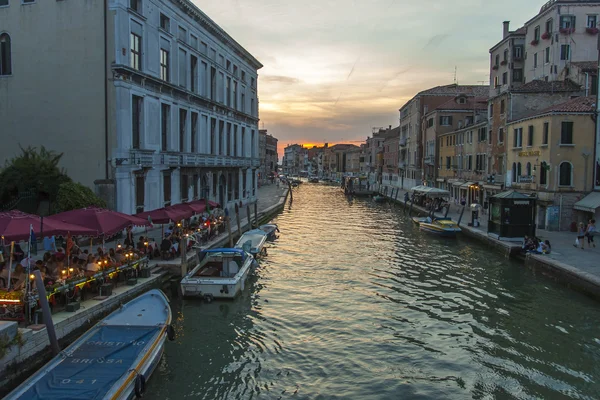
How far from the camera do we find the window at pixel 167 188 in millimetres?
28750

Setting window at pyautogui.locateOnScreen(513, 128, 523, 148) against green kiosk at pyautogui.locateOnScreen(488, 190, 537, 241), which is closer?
green kiosk at pyautogui.locateOnScreen(488, 190, 537, 241)

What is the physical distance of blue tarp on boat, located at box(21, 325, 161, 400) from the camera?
27.6ft

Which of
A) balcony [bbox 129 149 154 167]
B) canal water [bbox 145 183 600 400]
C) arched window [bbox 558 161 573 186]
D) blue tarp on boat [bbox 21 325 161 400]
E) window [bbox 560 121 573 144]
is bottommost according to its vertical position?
canal water [bbox 145 183 600 400]

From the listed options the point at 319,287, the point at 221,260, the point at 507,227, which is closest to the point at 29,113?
the point at 221,260

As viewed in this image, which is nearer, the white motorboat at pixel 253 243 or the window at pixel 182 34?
the white motorboat at pixel 253 243

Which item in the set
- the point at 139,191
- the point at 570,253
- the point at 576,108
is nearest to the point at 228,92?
the point at 139,191

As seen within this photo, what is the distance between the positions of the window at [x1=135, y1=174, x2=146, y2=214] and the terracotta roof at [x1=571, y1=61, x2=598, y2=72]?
1174 inches

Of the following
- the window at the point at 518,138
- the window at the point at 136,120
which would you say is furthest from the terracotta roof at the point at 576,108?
the window at the point at 136,120

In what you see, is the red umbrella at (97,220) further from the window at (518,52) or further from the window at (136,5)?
the window at (518,52)

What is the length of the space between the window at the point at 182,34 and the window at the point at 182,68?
2.43 ft

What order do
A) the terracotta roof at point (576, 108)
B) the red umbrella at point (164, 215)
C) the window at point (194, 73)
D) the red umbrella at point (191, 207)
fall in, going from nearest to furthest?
the red umbrella at point (164, 215) → the red umbrella at point (191, 207) → the terracotta roof at point (576, 108) → the window at point (194, 73)

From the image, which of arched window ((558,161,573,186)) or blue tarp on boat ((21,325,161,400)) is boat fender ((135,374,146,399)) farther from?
arched window ((558,161,573,186))

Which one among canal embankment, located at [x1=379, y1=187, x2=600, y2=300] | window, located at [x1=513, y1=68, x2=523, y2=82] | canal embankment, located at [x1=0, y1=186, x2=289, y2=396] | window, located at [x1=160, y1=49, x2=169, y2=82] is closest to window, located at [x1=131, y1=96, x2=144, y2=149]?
window, located at [x1=160, y1=49, x2=169, y2=82]

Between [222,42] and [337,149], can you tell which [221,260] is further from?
[337,149]
